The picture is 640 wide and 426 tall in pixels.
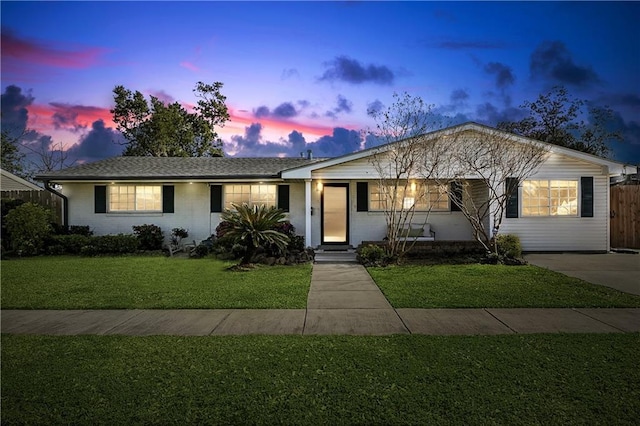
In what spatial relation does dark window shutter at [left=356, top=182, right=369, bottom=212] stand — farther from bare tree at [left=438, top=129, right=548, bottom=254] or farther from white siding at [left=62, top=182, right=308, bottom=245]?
bare tree at [left=438, top=129, right=548, bottom=254]

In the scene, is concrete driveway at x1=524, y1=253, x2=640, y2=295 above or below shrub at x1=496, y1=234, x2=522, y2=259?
below

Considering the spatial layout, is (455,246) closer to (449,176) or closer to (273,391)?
(449,176)

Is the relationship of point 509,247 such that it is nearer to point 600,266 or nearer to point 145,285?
point 600,266


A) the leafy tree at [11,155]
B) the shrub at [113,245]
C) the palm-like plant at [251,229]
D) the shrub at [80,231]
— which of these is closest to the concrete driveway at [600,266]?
the palm-like plant at [251,229]

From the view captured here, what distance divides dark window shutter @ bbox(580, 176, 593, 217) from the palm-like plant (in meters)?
10.1

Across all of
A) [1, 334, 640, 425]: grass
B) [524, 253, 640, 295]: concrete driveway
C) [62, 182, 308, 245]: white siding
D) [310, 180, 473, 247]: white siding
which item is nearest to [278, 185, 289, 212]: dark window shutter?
[62, 182, 308, 245]: white siding

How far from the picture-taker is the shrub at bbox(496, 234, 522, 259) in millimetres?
10750

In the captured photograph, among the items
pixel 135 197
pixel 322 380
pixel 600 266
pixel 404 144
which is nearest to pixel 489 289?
pixel 600 266

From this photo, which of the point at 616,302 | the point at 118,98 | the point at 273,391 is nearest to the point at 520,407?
the point at 273,391

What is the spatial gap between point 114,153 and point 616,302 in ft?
95.6

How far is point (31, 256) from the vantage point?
460 inches

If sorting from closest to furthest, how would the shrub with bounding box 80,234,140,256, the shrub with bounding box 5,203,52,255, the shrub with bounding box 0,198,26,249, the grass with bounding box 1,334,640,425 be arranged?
the grass with bounding box 1,334,640,425 → the shrub with bounding box 5,203,52,255 → the shrub with bounding box 80,234,140,256 → the shrub with bounding box 0,198,26,249

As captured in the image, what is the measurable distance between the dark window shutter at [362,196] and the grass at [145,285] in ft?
13.4

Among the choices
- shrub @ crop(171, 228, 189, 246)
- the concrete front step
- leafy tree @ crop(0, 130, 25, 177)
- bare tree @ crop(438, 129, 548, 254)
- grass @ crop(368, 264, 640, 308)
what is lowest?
grass @ crop(368, 264, 640, 308)
